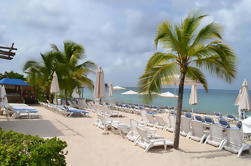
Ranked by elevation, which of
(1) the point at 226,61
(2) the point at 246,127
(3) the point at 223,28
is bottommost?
(2) the point at 246,127

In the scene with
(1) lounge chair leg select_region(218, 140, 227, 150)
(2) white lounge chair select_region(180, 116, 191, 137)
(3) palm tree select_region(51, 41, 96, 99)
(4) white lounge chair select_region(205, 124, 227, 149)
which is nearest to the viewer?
(1) lounge chair leg select_region(218, 140, 227, 150)

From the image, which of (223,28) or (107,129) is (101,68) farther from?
(223,28)

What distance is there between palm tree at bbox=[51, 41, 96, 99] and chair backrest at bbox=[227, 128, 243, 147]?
14.5 metres

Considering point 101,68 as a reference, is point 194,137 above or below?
below

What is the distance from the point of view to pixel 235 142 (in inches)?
250

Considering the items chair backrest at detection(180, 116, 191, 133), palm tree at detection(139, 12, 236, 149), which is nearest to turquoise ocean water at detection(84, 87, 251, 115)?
palm tree at detection(139, 12, 236, 149)

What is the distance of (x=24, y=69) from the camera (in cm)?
2084

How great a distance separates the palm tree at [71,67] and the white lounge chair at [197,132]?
13050 mm

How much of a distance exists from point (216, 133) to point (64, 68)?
1481 cm

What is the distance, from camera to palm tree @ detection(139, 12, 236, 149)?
588cm

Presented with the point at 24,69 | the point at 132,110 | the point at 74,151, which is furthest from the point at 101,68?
the point at 24,69

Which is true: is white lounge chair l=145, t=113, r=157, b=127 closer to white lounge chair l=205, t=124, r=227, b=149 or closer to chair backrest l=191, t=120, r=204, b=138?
chair backrest l=191, t=120, r=204, b=138

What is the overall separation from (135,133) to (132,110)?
28.3 feet

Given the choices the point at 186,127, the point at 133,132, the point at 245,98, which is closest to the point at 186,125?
the point at 186,127
